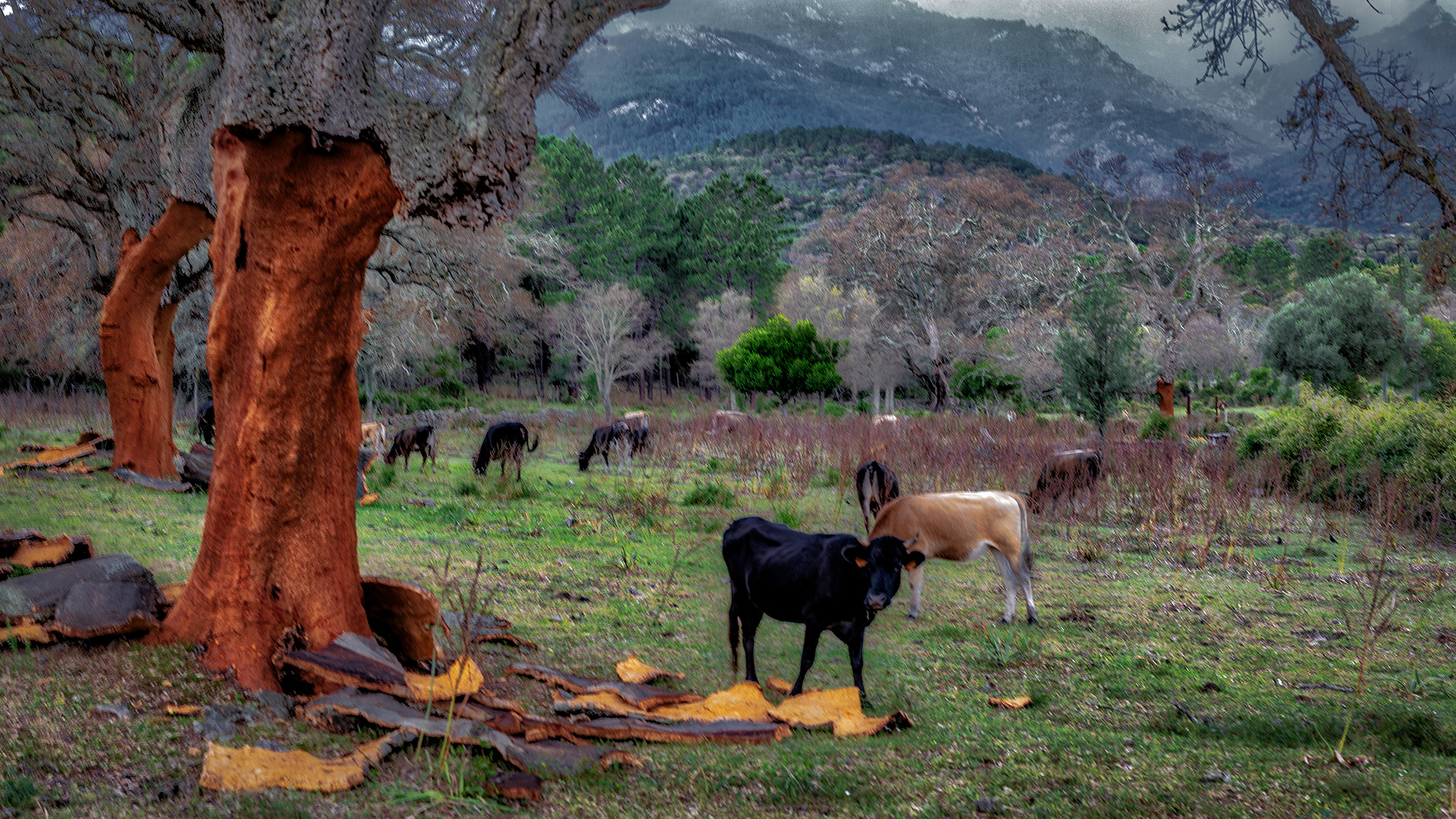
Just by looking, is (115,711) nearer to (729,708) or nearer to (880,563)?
(729,708)

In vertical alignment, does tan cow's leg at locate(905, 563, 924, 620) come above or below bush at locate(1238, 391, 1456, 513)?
below

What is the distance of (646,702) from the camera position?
5234mm

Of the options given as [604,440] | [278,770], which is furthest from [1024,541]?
[604,440]

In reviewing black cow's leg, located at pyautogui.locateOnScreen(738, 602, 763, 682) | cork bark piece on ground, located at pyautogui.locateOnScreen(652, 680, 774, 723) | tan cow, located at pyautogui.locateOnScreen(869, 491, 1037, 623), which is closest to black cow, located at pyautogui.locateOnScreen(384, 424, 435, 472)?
tan cow, located at pyautogui.locateOnScreen(869, 491, 1037, 623)

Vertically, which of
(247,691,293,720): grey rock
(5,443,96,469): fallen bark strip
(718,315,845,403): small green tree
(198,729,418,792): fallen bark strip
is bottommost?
(247,691,293,720): grey rock

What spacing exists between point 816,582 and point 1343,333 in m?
33.2

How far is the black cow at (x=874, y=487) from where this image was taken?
11.6 m

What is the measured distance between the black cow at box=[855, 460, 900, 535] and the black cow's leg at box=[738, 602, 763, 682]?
217 inches

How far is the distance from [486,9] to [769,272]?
2147 inches

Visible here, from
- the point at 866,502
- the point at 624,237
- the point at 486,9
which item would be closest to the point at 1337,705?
the point at 866,502

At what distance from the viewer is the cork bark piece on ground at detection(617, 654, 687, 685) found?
5961 mm

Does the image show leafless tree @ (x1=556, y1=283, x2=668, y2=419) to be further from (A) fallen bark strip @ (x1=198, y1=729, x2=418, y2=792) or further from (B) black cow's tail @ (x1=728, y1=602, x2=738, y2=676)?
(A) fallen bark strip @ (x1=198, y1=729, x2=418, y2=792)

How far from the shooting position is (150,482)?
12.8m

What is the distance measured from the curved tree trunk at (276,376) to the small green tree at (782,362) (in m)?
31.7
